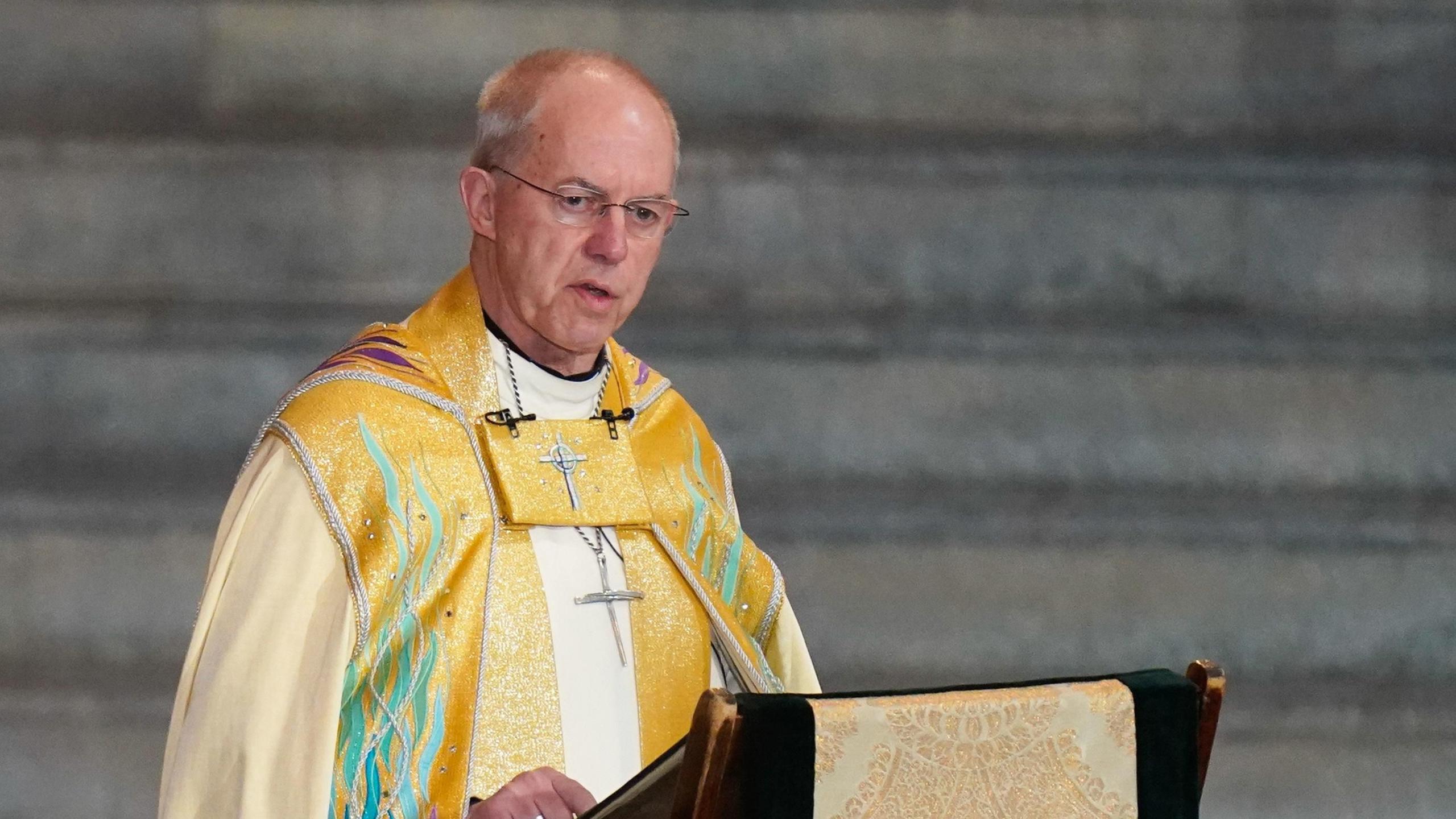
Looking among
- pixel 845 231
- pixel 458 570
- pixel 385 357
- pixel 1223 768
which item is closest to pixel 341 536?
pixel 458 570

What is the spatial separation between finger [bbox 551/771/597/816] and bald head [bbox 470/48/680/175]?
814 mm

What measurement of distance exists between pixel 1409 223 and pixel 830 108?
56.0 inches

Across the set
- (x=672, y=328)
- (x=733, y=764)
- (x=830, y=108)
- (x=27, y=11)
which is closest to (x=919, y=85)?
(x=830, y=108)

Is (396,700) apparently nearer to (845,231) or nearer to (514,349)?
(514,349)

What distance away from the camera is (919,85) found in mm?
4559

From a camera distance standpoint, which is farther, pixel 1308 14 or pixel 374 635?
pixel 1308 14

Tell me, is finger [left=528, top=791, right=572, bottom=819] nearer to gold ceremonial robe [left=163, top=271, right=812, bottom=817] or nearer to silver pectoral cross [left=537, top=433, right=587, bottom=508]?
gold ceremonial robe [left=163, top=271, right=812, bottom=817]

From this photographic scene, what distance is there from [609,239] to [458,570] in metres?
0.46

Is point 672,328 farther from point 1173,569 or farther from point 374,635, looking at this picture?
point 374,635

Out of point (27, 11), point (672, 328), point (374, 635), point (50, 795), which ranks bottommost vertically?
point (50, 795)

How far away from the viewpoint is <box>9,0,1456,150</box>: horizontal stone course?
4410mm

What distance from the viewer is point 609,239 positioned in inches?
97.9

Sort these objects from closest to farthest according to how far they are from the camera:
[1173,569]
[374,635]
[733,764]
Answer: [733,764], [374,635], [1173,569]

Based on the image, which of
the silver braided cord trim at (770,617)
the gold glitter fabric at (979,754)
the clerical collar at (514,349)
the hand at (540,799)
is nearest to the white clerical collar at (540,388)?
the clerical collar at (514,349)
